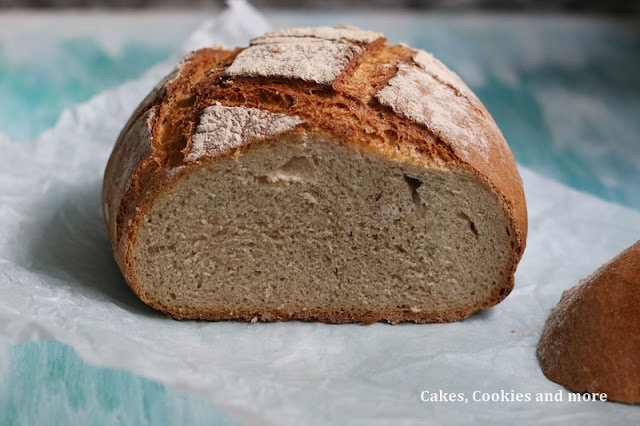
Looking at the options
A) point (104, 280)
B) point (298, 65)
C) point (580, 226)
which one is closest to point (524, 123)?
point (580, 226)

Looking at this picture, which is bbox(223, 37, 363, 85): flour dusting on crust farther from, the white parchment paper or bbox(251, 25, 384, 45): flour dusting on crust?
the white parchment paper

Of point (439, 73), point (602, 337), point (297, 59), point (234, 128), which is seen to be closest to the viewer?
point (602, 337)

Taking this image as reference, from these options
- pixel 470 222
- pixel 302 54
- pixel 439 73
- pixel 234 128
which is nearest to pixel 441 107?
pixel 439 73

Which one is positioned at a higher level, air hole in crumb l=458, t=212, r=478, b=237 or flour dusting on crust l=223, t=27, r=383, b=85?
flour dusting on crust l=223, t=27, r=383, b=85

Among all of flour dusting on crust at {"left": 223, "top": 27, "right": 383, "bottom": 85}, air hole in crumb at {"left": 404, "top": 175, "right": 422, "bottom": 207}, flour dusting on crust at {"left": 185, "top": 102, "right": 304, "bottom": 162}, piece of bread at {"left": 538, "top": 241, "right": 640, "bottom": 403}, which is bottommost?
piece of bread at {"left": 538, "top": 241, "right": 640, "bottom": 403}

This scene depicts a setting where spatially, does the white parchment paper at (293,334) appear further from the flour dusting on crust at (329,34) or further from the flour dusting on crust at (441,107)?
the flour dusting on crust at (329,34)

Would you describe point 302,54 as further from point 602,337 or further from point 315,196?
point 602,337

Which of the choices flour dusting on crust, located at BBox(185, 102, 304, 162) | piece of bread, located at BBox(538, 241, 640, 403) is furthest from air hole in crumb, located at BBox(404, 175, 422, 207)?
piece of bread, located at BBox(538, 241, 640, 403)
